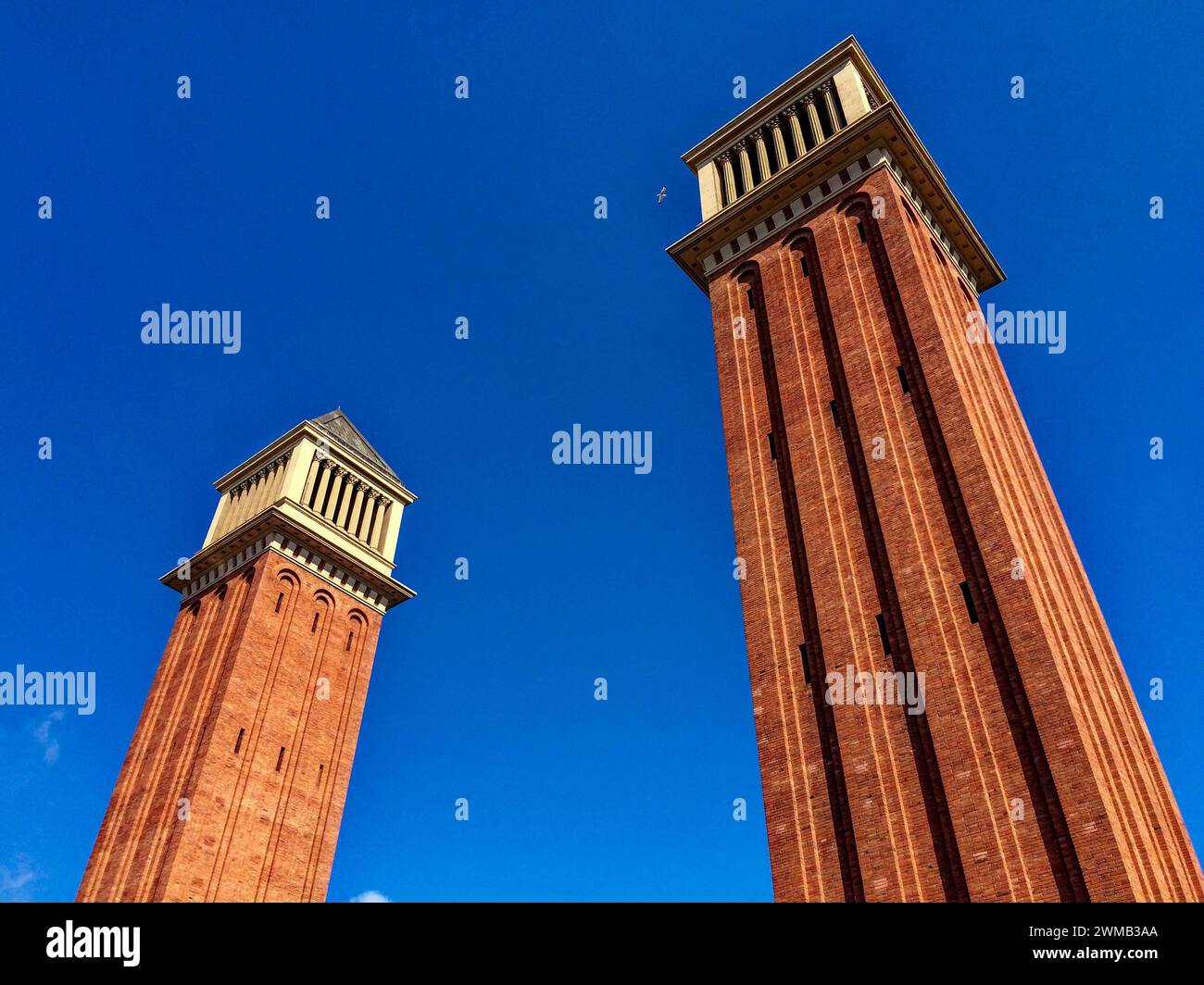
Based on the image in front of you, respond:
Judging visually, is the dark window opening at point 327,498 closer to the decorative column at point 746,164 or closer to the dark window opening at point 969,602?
the decorative column at point 746,164

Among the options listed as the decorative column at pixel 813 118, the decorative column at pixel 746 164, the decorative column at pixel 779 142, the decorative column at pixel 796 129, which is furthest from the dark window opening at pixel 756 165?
the decorative column at pixel 813 118

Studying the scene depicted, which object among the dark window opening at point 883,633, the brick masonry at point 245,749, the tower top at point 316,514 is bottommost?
the dark window opening at point 883,633

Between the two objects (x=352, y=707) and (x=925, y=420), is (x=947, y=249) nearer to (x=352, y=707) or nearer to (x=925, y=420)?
(x=925, y=420)

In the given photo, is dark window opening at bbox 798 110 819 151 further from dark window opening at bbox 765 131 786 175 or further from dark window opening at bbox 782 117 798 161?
dark window opening at bbox 765 131 786 175

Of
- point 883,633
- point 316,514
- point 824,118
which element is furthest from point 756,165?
point 316,514

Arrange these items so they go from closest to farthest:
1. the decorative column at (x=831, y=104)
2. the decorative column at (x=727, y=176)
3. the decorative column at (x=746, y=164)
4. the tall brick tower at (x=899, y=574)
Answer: the tall brick tower at (x=899, y=574) < the decorative column at (x=831, y=104) < the decorative column at (x=746, y=164) < the decorative column at (x=727, y=176)

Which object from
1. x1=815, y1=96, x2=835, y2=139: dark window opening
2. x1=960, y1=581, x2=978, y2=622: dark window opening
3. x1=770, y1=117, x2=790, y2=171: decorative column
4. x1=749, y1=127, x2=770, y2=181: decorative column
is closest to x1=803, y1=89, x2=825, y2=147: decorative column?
x1=815, y1=96, x2=835, y2=139: dark window opening

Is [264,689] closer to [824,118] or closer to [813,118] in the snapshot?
[813,118]
